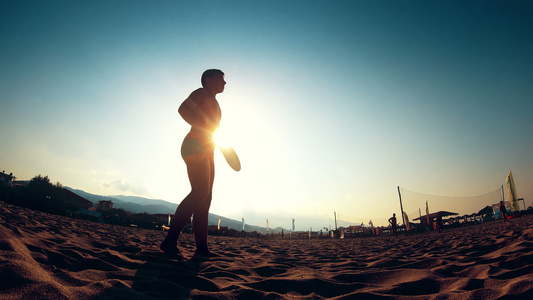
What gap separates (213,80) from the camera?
2.83m

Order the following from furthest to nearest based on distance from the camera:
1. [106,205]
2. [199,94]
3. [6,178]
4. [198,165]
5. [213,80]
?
[106,205] < [6,178] < [213,80] < [199,94] < [198,165]

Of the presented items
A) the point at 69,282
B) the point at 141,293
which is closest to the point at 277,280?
the point at 141,293

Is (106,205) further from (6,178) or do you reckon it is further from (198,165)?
(198,165)

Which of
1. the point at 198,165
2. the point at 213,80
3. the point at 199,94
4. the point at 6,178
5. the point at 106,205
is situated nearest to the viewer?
the point at 198,165

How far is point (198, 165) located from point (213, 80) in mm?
1081

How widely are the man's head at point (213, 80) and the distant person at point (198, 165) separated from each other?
0.32 feet

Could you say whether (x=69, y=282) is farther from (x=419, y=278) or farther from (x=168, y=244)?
(x=419, y=278)

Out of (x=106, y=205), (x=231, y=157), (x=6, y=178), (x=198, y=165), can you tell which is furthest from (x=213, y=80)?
(x=6, y=178)

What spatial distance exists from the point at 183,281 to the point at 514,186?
36.9 metres

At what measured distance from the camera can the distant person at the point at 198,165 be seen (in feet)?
7.35

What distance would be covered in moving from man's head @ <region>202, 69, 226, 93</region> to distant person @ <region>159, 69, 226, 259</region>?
0.32 ft

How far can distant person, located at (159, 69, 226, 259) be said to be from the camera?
224cm

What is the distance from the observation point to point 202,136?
2.50 m

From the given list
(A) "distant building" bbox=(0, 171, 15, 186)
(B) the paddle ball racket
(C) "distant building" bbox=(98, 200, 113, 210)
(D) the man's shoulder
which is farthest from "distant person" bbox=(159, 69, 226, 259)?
(A) "distant building" bbox=(0, 171, 15, 186)
